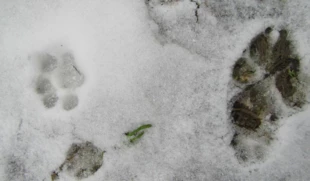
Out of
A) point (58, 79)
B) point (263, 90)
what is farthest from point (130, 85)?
point (263, 90)

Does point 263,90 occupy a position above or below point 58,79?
above

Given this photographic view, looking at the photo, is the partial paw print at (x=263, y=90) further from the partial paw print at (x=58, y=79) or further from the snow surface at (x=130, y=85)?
the partial paw print at (x=58, y=79)

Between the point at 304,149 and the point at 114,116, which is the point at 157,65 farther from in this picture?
the point at 304,149

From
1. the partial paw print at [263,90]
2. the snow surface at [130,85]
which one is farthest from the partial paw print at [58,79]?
the partial paw print at [263,90]

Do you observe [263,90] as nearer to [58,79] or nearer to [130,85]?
[130,85]

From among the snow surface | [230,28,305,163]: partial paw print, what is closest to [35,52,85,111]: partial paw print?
the snow surface

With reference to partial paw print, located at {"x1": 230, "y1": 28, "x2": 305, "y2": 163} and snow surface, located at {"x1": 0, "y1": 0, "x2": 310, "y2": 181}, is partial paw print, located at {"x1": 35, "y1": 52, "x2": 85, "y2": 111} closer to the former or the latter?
snow surface, located at {"x1": 0, "y1": 0, "x2": 310, "y2": 181}
